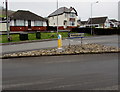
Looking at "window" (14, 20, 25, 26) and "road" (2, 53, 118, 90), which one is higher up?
"window" (14, 20, 25, 26)

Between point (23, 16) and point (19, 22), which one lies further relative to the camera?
point (23, 16)

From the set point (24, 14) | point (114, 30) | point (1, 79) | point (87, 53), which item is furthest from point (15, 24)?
point (1, 79)

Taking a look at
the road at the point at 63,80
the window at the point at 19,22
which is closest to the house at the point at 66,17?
the window at the point at 19,22

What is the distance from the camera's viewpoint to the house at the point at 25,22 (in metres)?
39.9

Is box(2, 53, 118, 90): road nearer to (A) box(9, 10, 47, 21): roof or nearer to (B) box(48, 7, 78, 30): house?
(A) box(9, 10, 47, 21): roof

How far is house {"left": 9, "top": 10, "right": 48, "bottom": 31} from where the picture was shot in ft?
131

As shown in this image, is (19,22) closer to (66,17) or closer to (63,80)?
(66,17)

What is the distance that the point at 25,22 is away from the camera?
136 feet

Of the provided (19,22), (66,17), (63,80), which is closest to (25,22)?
(19,22)

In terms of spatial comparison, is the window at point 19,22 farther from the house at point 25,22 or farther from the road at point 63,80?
the road at point 63,80

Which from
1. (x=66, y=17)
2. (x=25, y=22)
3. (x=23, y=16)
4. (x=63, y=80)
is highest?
(x=66, y=17)

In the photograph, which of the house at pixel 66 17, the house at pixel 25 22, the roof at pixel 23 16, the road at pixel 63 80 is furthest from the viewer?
the house at pixel 66 17

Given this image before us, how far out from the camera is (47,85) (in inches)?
189

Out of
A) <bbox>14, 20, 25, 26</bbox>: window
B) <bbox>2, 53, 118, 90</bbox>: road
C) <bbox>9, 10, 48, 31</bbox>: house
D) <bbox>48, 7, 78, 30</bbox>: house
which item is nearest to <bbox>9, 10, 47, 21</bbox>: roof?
<bbox>9, 10, 48, 31</bbox>: house
